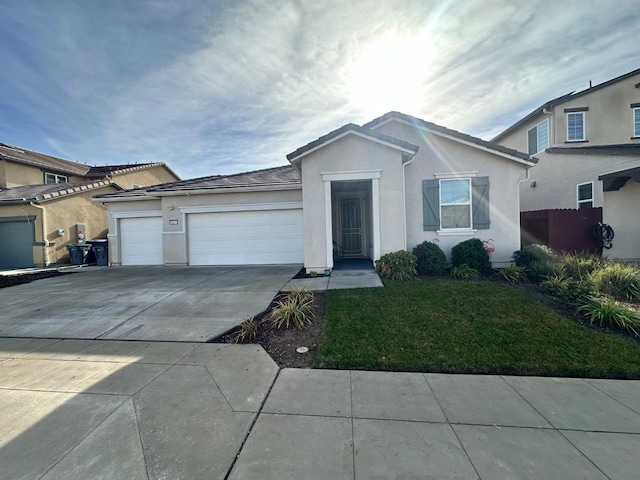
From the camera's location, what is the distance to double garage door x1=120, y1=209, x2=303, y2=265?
36.4 ft

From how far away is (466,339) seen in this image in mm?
4258

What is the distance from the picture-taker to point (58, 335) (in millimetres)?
4906

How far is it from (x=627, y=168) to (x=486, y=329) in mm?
11918

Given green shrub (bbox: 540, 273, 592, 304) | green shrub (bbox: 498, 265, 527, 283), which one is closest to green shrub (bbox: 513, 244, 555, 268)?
green shrub (bbox: 498, 265, 527, 283)

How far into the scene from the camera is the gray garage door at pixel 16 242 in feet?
45.0

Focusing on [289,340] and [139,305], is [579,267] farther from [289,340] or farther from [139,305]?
[139,305]

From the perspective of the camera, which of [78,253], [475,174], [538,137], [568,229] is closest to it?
[475,174]

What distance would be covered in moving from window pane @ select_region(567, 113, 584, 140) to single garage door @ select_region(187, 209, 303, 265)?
1358 centimetres

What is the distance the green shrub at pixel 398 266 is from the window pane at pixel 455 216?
85.1 inches

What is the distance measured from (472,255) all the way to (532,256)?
1.63 m

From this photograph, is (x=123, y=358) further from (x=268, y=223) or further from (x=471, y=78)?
(x=471, y=78)

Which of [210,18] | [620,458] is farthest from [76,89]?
[620,458]

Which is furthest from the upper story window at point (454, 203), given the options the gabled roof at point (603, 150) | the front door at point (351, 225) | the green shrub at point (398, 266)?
the gabled roof at point (603, 150)

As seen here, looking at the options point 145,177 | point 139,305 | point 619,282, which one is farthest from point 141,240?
point 619,282
